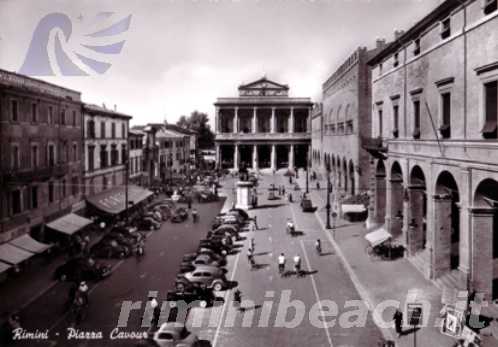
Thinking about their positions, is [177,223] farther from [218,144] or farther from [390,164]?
[218,144]

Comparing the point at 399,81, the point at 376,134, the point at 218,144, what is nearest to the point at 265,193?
the point at 376,134

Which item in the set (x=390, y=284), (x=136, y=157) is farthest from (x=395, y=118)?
(x=136, y=157)

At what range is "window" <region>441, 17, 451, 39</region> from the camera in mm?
20938

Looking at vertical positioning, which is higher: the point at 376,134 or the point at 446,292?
the point at 376,134

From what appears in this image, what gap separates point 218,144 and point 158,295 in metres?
73.6

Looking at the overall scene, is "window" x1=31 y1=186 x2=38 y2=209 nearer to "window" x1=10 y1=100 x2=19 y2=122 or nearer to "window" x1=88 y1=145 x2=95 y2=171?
"window" x1=10 y1=100 x2=19 y2=122

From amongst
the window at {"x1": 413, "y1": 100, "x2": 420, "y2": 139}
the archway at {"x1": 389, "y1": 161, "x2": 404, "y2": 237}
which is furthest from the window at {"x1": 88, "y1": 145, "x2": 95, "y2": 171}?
the window at {"x1": 413, "y1": 100, "x2": 420, "y2": 139}

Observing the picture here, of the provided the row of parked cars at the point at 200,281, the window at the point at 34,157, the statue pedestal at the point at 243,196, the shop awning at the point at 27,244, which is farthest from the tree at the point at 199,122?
the shop awning at the point at 27,244

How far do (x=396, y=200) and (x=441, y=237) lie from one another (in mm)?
7447

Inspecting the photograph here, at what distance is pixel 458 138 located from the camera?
19875 millimetres

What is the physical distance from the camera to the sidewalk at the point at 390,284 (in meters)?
16.6

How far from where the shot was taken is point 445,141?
21141 mm

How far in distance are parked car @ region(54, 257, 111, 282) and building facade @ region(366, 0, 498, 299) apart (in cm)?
1603

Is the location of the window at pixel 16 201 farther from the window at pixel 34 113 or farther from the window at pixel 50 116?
the window at pixel 50 116
